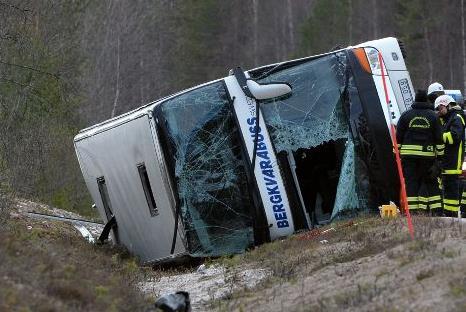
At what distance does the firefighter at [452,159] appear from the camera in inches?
450

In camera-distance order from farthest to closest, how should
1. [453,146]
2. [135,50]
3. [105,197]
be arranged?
[135,50], [105,197], [453,146]

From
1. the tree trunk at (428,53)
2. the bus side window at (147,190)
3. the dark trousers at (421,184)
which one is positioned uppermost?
the tree trunk at (428,53)

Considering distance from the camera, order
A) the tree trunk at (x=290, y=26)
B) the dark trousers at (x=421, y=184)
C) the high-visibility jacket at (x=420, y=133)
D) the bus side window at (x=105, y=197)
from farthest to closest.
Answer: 1. the tree trunk at (x=290, y=26)
2. the bus side window at (x=105, y=197)
3. the dark trousers at (x=421, y=184)
4. the high-visibility jacket at (x=420, y=133)

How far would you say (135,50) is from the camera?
47.5 metres

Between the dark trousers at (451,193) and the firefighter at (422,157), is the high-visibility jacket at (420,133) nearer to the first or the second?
the firefighter at (422,157)

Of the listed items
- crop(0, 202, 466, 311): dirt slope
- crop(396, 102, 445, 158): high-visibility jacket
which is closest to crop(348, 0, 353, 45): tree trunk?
crop(396, 102, 445, 158): high-visibility jacket

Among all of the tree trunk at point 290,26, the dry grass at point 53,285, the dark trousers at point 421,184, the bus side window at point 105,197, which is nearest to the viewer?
the dry grass at point 53,285

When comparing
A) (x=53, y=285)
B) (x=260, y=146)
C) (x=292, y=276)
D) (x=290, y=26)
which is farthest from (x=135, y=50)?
(x=53, y=285)

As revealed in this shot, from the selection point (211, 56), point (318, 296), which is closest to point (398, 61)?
point (318, 296)

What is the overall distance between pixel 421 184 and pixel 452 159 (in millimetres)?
536

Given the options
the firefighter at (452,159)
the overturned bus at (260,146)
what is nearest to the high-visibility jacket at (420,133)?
the firefighter at (452,159)

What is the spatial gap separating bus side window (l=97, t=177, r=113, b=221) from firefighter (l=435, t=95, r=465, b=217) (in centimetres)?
410

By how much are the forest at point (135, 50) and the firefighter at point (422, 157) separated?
463cm

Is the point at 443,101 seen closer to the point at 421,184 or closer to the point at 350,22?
the point at 421,184
